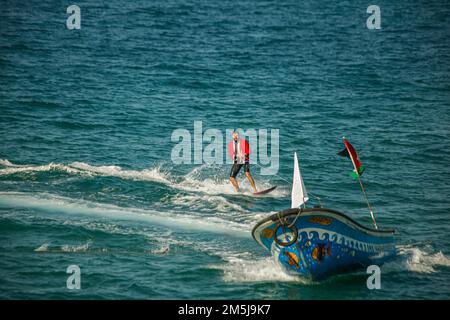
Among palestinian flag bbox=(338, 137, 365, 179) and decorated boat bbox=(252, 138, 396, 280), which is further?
palestinian flag bbox=(338, 137, 365, 179)

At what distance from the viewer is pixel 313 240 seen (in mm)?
16984

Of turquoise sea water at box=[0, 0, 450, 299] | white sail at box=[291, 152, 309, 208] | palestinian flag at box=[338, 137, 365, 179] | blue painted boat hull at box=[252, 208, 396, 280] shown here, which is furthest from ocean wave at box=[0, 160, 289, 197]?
Result: white sail at box=[291, 152, 309, 208]

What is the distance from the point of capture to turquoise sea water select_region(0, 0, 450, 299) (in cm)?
1802

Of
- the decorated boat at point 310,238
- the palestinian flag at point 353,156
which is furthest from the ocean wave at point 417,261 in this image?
the palestinian flag at point 353,156

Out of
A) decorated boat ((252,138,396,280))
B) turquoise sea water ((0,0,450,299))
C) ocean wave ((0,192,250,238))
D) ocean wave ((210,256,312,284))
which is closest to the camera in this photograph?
decorated boat ((252,138,396,280))

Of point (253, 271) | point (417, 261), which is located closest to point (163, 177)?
point (253, 271)

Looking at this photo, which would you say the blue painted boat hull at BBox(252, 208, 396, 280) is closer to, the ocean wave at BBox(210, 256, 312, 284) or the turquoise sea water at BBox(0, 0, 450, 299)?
the ocean wave at BBox(210, 256, 312, 284)

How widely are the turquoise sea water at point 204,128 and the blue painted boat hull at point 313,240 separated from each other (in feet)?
1.58

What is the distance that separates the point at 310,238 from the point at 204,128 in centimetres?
1641

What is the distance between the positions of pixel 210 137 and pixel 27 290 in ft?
53.1

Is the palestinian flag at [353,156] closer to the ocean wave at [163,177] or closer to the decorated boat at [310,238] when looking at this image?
the decorated boat at [310,238]
